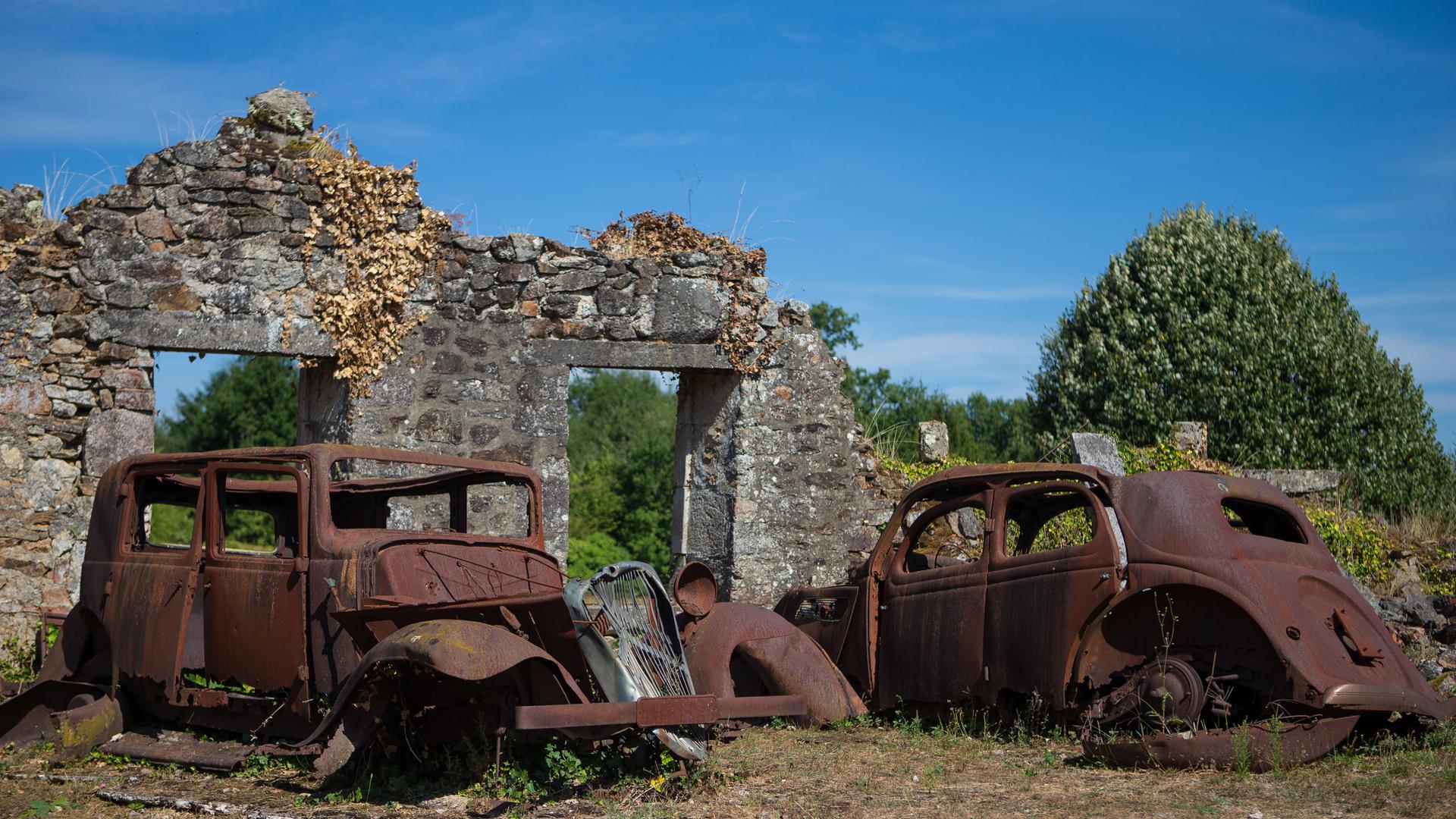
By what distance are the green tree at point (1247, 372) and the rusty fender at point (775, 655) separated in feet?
40.1

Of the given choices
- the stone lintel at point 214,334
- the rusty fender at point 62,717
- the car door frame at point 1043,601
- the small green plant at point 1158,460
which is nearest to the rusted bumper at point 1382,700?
the car door frame at point 1043,601

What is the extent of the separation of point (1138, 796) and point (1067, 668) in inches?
43.7

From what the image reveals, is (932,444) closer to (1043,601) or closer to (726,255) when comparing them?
(726,255)

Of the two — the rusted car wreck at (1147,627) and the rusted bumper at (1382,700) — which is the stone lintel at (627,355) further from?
the rusted bumper at (1382,700)

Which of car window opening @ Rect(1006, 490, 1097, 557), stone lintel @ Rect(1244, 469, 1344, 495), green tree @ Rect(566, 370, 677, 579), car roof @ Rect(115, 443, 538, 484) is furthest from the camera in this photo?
green tree @ Rect(566, 370, 677, 579)

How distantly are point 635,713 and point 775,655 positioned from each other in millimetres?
2344

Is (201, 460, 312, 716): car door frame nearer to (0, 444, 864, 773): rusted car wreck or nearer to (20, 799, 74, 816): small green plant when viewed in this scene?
(0, 444, 864, 773): rusted car wreck

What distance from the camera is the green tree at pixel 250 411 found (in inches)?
1038

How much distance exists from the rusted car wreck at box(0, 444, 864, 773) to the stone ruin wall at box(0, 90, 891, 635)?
142cm

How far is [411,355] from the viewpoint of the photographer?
29.6ft

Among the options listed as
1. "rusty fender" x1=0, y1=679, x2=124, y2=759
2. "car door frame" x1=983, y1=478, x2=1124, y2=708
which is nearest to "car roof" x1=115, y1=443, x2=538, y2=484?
"rusty fender" x1=0, y1=679, x2=124, y2=759

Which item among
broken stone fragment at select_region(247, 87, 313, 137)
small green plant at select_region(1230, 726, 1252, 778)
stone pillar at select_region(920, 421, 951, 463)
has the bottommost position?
small green plant at select_region(1230, 726, 1252, 778)

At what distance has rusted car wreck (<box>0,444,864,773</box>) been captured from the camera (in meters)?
4.93

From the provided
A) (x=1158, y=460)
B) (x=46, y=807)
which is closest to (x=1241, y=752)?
(x=46, y=807)
